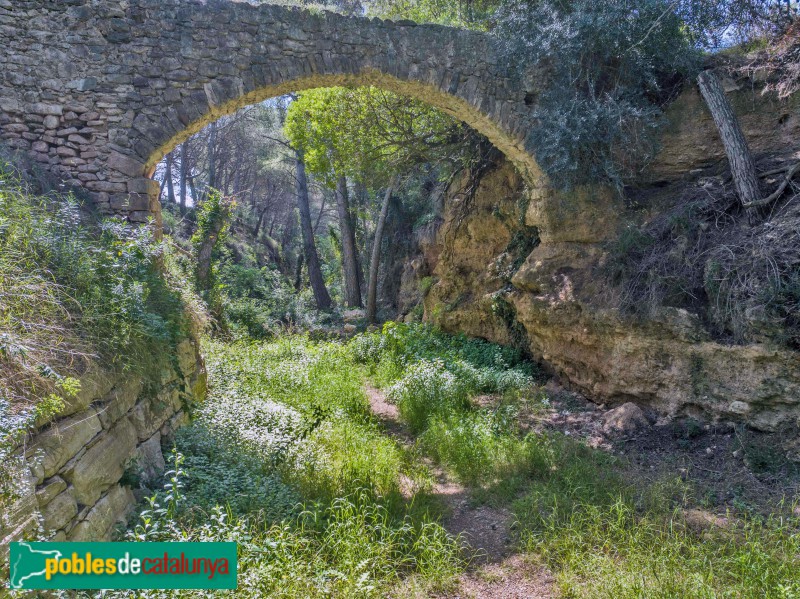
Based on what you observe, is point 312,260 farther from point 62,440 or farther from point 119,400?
point 62,440

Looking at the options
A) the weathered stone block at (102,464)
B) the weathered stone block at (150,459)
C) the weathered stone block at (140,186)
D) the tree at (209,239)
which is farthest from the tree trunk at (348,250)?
the weathered stone block at (102,464)

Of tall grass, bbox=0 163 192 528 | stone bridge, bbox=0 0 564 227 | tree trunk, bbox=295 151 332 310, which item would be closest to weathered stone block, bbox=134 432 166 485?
tall grass, bbox=0 163 192 528

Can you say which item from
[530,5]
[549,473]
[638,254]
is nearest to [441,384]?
[549,473]

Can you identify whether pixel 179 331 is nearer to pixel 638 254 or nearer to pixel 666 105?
pixel 638 254

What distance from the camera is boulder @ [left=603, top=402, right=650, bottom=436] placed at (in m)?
5.00

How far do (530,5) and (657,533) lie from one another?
6.58 metres

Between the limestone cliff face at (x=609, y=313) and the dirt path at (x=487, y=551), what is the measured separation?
8.00ft

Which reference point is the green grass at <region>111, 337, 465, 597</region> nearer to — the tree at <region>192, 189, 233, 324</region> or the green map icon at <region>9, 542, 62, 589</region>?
the green map icon at <region>9, 542, 62, 589</region>

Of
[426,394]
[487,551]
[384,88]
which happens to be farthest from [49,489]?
[384,88]

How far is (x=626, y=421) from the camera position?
506cm

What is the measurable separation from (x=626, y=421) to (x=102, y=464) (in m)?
4.67

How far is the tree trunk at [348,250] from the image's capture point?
49.9 ft

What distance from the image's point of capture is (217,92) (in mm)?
5457

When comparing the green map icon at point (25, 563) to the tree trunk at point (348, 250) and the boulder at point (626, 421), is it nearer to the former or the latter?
the boulder at point (626, 421)
